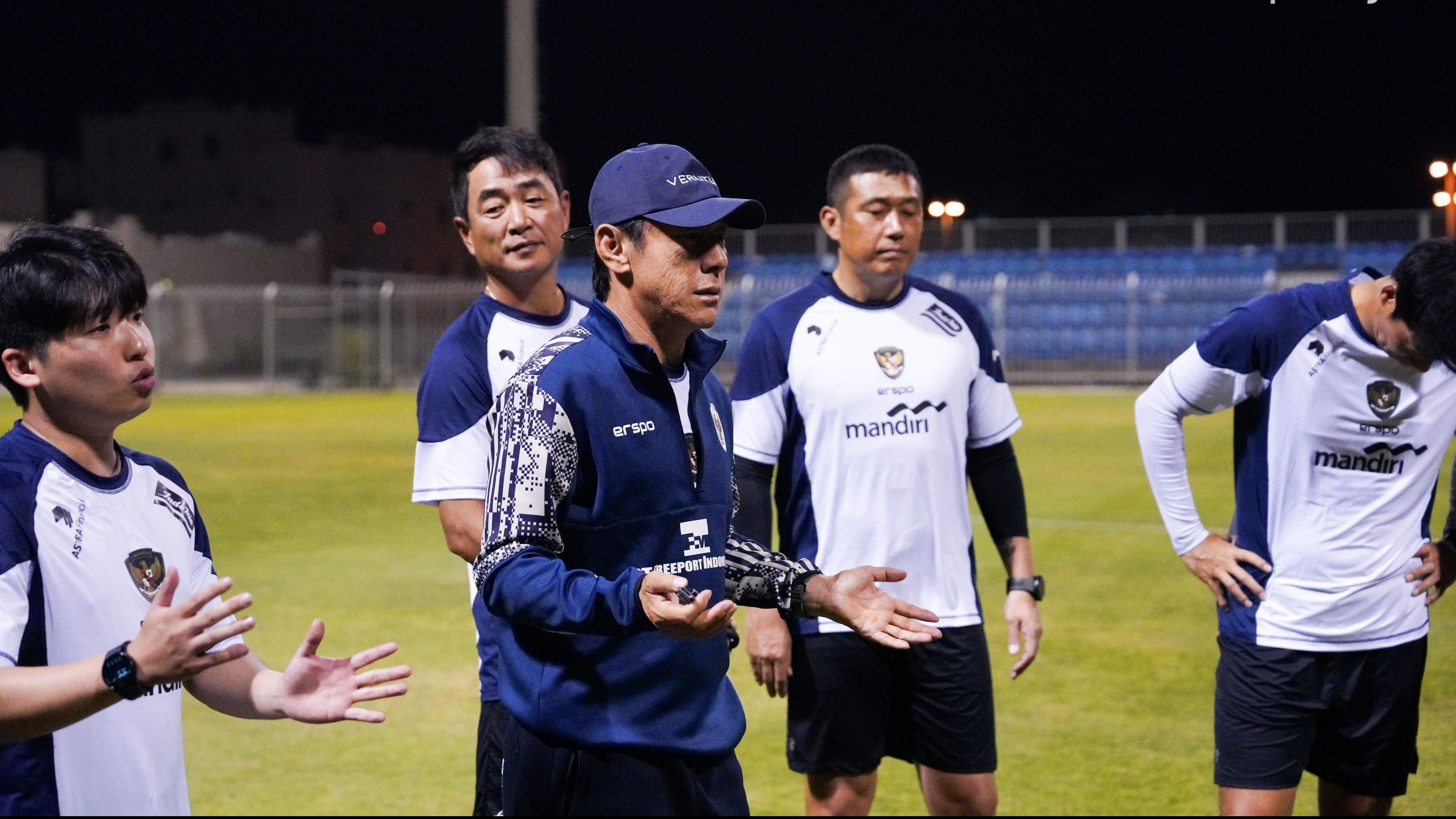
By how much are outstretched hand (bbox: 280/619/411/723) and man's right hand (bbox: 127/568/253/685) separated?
345 millimetres

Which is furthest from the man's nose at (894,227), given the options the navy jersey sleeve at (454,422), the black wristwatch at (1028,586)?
the navy jersey sleeve at (454,422)

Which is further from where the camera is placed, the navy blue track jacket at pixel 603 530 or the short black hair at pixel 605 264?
the short black hair at pixel 605 264

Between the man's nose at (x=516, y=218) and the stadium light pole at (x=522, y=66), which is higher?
the stadium light pole at (x=522, y=66)

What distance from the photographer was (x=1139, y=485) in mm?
14703

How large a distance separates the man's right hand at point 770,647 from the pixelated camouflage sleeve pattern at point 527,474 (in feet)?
6.09

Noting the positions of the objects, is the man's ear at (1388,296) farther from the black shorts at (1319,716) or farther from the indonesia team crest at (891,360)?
the indonesia team crest at (891,360)

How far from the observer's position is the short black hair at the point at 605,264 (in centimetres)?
274

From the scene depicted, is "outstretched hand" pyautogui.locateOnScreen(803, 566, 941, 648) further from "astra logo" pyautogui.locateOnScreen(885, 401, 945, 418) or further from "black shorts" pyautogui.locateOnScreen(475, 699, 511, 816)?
"astra logo" pyautogui.locateOnScreen(885, 401, 945, 418)

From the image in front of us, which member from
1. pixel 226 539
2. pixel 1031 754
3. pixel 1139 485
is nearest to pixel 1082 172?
pixel 1139 485

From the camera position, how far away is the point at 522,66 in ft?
36.4

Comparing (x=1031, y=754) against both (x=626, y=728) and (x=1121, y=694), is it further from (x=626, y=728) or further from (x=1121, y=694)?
(x=626, y=728)

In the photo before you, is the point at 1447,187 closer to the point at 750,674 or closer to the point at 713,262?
the point at 750,674

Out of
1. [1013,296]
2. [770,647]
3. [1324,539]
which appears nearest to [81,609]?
[770,647]

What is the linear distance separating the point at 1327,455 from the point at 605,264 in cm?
233
